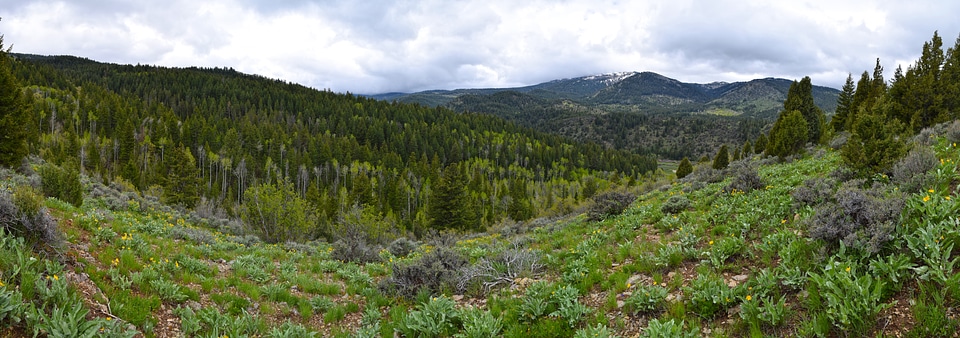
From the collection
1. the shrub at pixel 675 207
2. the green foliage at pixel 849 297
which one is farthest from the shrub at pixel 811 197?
the green foliage at pixel 849 297

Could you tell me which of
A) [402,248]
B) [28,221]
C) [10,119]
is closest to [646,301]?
[28,221]

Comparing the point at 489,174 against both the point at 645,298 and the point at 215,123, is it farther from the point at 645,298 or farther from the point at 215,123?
the point at 645,298

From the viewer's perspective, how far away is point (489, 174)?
4914 inches

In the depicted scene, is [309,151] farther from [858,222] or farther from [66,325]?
[858,222]

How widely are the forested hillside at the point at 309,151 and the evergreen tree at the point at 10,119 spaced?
41.9 ft

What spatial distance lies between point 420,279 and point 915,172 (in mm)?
10931

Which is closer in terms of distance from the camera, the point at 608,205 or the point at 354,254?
the point at 354,254

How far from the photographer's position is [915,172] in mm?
8602

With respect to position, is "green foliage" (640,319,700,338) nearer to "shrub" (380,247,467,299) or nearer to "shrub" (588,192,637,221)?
"shrub" (380,247,467,299)

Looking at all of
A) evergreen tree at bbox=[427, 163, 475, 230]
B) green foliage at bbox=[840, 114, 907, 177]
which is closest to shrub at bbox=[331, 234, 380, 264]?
green foliage at bbox=[840, 114, 907, 177]

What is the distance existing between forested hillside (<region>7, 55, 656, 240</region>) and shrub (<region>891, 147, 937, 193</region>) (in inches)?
1154

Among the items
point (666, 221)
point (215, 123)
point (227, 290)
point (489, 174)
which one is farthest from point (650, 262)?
point (215, 123)

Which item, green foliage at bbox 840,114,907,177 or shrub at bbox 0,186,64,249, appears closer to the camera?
shrub at bbox 0,186,64,249

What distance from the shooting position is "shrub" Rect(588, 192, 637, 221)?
1653 cm
